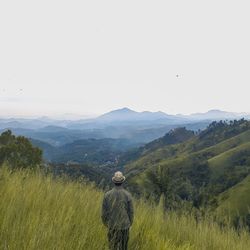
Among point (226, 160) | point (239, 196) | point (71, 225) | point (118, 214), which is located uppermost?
point (71, 225)

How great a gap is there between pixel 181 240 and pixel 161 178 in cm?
4362

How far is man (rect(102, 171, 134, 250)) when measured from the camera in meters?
5.45

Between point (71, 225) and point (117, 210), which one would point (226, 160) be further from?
point (71, 225)

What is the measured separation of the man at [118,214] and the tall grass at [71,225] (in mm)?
→ 133

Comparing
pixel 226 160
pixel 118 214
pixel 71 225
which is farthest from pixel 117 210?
pixel 226 160

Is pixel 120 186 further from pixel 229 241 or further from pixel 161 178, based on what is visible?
pixel 161 178

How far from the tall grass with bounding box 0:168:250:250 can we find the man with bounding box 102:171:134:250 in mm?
133

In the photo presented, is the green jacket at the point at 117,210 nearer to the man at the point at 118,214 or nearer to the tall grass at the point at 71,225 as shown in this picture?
the man at the point at 118,214

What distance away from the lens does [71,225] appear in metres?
4.79

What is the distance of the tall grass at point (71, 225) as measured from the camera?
3.82 meters

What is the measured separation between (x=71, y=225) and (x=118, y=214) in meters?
1.42


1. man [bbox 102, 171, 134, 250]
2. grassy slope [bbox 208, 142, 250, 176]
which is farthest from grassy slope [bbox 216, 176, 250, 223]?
man [bbox 102, 171, 134, 250]

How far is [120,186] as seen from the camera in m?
6.70

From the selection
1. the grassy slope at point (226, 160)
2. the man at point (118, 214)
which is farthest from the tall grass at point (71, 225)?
the grassy slope at point (226, 160)
